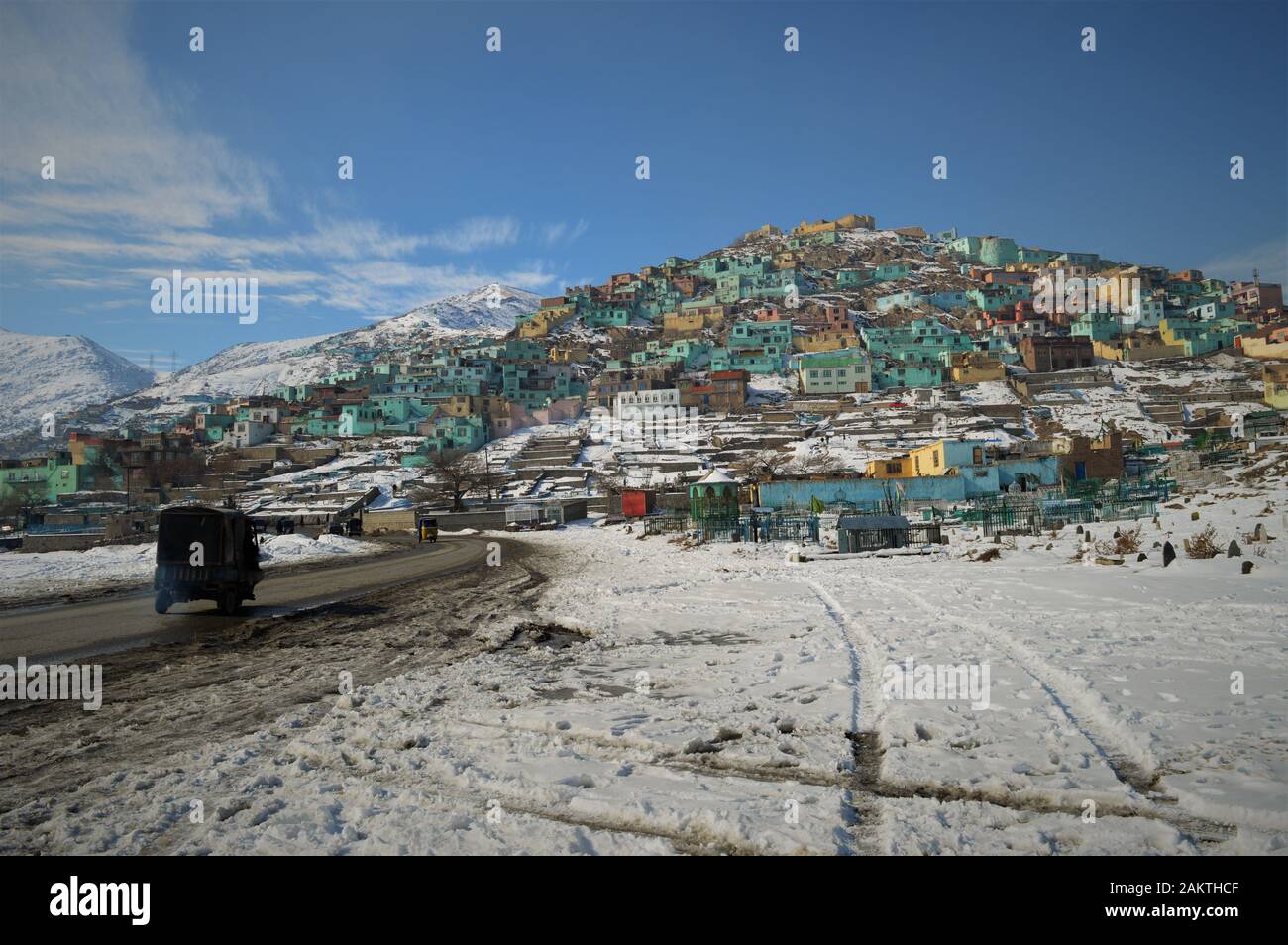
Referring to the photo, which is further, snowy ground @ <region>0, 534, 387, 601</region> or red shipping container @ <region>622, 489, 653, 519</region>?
red shipping container @ <region>622, 489, 653, 519</region>

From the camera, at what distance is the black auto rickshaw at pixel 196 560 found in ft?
43.5

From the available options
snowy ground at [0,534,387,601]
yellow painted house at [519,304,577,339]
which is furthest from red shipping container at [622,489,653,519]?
yellow painted house at [519,304,577,339]

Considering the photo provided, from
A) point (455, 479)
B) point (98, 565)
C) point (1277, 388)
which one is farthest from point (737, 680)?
point (1277, 388)

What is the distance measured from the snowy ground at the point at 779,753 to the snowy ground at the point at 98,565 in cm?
1578

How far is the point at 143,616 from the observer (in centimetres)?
1342

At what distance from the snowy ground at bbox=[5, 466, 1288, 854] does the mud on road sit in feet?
1.21

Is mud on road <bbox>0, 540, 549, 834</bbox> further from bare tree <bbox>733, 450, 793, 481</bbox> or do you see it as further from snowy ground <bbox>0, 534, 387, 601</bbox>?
bare tree <bbox>733, 450, 793, 481</bbox>

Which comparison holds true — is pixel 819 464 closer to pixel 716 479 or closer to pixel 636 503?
pixel 636 503

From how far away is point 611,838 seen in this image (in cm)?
382

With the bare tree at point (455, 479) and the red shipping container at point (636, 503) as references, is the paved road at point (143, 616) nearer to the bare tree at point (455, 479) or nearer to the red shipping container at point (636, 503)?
the red shipping container at point (636, 503)

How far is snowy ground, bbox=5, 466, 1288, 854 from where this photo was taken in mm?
3848

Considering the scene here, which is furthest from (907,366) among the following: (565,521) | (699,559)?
(699,559)

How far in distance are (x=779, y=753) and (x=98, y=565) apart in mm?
28584
